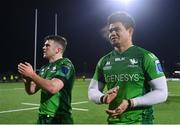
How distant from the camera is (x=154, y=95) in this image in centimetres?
423

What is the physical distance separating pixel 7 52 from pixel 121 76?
144ft

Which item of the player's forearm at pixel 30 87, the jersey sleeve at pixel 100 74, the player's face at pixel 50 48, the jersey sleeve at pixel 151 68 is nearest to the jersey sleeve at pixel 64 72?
the player's face at pixel 50 48

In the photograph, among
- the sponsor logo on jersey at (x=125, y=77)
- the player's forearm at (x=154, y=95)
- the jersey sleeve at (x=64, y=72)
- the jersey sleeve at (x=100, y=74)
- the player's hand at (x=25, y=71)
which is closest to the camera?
the player's forearm at (x=154, y=95)

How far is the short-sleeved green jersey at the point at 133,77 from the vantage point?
→ 4.29 metres

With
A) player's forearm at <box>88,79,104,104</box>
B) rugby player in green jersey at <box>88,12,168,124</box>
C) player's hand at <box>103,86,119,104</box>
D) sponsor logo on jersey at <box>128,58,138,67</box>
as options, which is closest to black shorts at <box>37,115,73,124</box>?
player's forearm at <box>88,79,104,104</box>

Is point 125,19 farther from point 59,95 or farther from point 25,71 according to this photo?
point 59,95

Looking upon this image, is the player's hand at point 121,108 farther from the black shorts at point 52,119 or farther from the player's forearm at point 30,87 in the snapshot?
the player's forearm at point 30,87

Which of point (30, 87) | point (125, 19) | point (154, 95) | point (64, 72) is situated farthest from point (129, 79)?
point (30, 87)

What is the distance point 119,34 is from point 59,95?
6.09ft

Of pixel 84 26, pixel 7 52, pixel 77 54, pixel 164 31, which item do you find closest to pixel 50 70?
pixel 7 52

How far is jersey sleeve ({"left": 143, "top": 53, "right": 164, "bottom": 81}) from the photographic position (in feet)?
14.1

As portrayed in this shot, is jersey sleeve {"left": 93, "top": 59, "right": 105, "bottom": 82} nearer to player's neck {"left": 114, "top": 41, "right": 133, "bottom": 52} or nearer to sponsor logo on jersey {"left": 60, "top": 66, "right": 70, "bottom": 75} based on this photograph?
player's neck {"left": 114, "top": 41, "right": 133, "bottom": 52}

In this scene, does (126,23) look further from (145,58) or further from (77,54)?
(77,54)

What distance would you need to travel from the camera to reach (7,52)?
47281 millimetres
